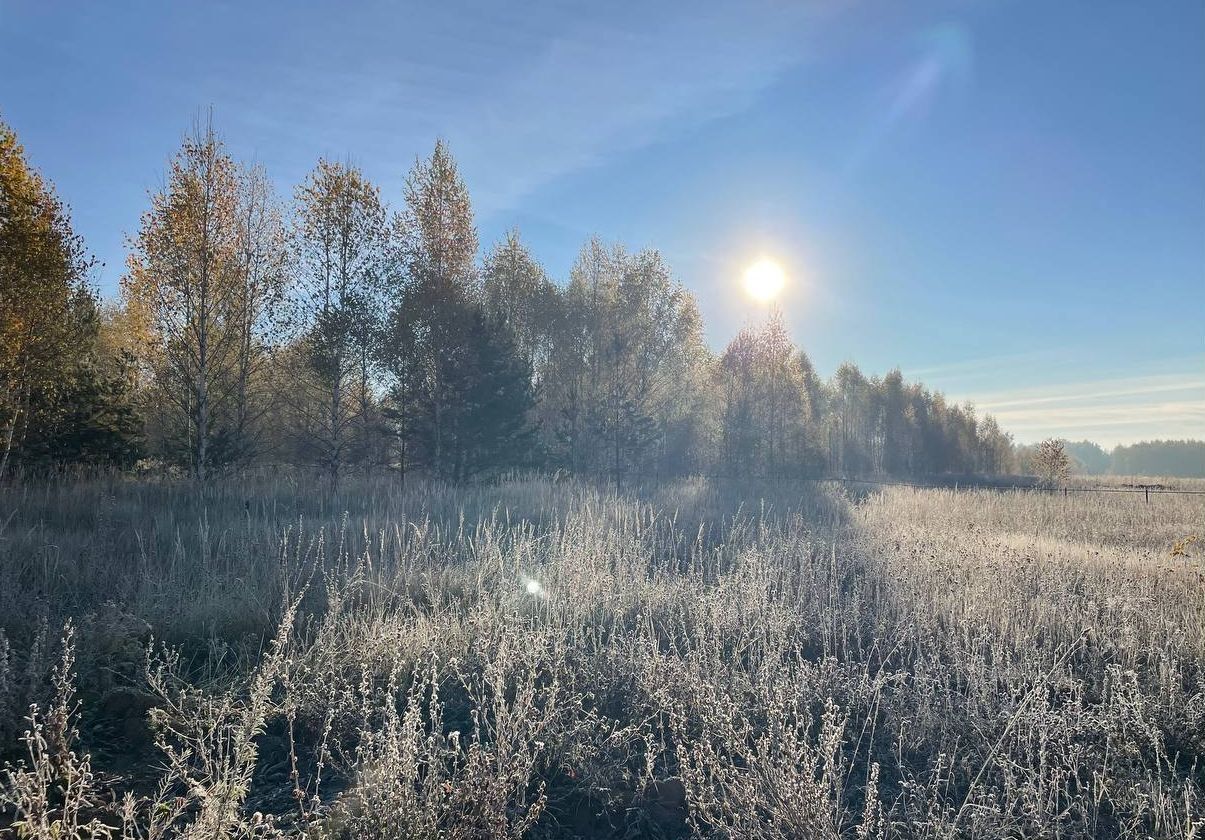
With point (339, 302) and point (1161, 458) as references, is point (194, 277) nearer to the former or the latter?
point (339, 302)

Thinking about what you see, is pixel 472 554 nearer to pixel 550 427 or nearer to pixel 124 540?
pixel 124 540

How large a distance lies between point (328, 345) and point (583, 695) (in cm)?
1541

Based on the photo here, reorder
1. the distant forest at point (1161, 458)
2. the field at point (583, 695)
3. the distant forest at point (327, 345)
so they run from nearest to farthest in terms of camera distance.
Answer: the field at point (583, 695) → the distant forest at point (327, 345) → the distant forest at point (1161, 458)

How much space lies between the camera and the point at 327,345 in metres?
16.6

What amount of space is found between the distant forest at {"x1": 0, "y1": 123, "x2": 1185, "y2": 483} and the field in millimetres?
7689

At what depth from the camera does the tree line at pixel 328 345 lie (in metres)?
12.9

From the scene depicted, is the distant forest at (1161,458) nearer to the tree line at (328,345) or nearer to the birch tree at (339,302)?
the tree line at (328,345)

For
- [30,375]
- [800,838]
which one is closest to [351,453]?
[30,375]

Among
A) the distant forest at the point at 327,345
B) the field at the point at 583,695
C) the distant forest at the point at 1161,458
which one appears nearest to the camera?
the field at the point at 583,695

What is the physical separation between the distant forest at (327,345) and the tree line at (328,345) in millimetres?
54

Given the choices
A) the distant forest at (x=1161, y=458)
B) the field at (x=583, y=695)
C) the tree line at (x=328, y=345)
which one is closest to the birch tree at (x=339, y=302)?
the tree line at (x=328, y=345)

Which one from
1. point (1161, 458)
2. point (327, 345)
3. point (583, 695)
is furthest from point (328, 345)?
point (1161, 458)

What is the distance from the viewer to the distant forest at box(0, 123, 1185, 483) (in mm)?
12883

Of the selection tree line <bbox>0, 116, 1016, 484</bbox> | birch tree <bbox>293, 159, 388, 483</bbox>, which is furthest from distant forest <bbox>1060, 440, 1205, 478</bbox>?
birch tree <bbox>293, 159, 388, 483</bbox>
